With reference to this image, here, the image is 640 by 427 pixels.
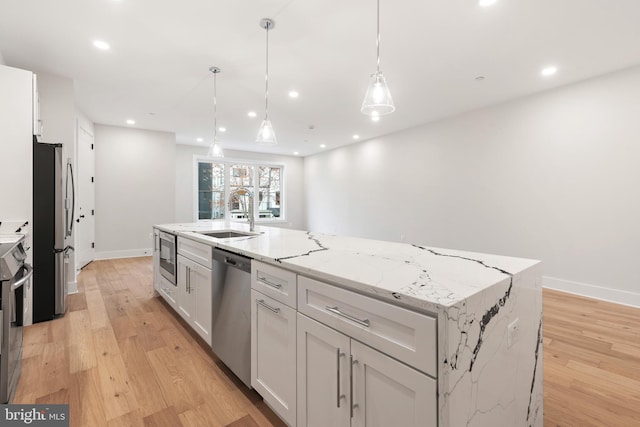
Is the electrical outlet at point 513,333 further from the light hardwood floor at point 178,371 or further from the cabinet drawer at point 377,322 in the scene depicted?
the light hardwood floor at point 178,371

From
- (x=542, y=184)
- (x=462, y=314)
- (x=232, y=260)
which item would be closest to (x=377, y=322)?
(x=462, y=314)

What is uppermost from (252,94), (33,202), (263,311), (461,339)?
(252,94)

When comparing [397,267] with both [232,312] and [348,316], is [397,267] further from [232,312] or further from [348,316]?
[232,312]

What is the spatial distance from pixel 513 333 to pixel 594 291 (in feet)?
11.6

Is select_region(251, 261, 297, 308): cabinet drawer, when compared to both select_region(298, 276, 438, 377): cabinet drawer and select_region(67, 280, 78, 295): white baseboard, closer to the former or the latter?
select_region(298, 276, 438, 377): cabinet drawer

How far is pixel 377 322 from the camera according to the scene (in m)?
0.97

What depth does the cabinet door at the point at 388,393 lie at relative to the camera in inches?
33.4

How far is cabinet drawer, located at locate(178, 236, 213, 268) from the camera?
2.10m

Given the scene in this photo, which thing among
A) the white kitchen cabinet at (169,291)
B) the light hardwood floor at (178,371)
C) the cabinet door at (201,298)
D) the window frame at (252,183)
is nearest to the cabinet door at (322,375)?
the light hardwood floor at (178,371)

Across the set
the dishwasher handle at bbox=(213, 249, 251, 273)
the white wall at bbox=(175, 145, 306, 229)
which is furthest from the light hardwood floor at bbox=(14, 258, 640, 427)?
the white wall at bbox=(175, 145, 306, 229)

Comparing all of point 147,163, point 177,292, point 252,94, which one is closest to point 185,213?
point 147,163

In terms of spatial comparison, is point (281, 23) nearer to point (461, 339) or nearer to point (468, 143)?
point (461, 339)

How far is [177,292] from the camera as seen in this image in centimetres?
271

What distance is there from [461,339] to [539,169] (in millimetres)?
4165
